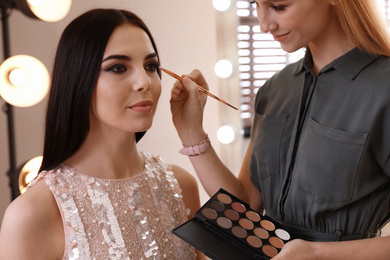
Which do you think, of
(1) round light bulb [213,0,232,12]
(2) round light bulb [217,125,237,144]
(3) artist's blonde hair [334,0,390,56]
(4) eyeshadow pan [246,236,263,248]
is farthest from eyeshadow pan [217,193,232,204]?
(1) round light bulb [213,0,232,12]

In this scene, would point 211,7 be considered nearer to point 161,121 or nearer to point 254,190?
point 161,121

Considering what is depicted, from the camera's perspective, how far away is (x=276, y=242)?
100 centimetres

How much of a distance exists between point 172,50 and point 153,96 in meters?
1.04

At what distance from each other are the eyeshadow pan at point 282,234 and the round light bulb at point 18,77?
900mm

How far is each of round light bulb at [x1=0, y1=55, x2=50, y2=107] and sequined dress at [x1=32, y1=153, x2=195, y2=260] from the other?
1.47 feet

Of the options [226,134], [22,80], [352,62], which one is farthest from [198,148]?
[226,134]

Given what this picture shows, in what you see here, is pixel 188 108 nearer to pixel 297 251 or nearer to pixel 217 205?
pixel 217 205

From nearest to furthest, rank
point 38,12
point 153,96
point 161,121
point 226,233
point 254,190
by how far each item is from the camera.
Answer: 1. point 226,233
2. point 153,96
3. point 254,190
4. point 38,12
5. point 161,121

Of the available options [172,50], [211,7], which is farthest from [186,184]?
[211,7]

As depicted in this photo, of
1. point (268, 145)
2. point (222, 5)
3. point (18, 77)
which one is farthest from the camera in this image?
point (222, 5)

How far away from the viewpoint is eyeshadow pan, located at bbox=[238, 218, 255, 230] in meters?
1.03

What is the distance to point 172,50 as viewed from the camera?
2.09 m

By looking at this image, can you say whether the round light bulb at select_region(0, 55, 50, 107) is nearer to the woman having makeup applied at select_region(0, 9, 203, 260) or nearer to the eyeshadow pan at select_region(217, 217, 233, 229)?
the woman having makeup applied at select_region(0, 9, 203, 260)

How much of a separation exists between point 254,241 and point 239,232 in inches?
1.5
